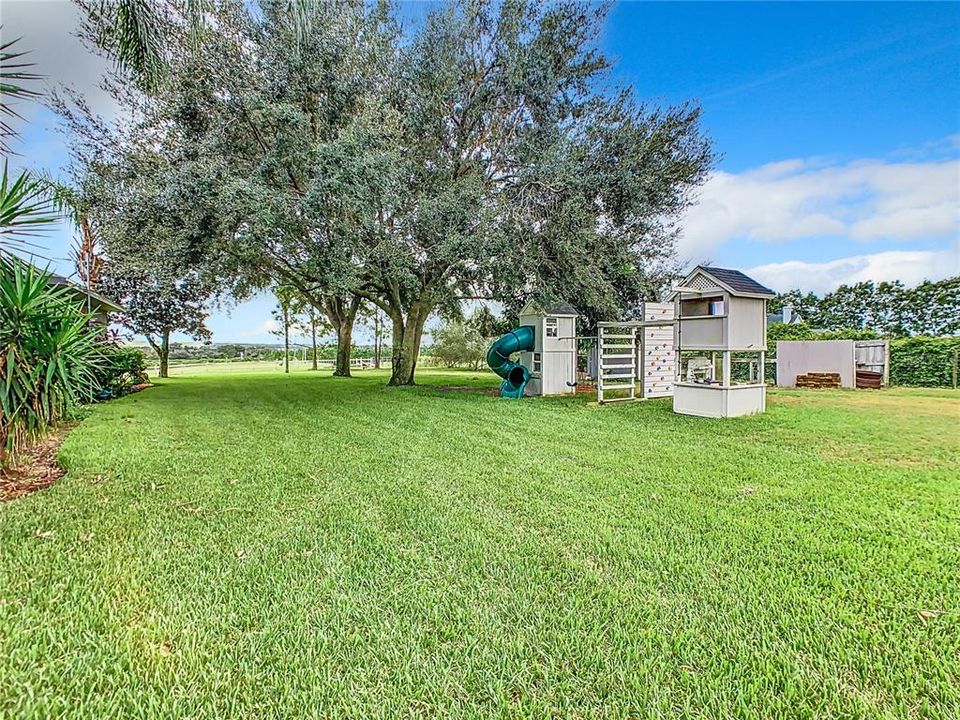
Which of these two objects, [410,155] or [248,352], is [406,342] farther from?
[248,352]

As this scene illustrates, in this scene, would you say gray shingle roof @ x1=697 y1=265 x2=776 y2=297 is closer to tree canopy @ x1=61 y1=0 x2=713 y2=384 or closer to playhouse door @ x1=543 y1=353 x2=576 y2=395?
tree canopy @ x1=61 y1=0 x2=713 y2=384

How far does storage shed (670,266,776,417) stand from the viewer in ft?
27.5

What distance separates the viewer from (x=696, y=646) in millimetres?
2008

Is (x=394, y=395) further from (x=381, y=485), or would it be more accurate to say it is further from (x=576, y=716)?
(x=576, y=716)

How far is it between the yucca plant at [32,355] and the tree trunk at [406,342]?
9783mm

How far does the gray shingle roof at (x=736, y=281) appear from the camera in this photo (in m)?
8.39

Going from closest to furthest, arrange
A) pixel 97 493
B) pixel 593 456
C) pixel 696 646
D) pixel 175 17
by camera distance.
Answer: pixel 696 646 → pixel 97 493 → pixel 593 456 → pixel 175 17

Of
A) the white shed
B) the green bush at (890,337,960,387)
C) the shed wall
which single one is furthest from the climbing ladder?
the green bush at (890,337,960,387)

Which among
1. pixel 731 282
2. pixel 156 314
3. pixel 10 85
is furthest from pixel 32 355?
pixel 156 314

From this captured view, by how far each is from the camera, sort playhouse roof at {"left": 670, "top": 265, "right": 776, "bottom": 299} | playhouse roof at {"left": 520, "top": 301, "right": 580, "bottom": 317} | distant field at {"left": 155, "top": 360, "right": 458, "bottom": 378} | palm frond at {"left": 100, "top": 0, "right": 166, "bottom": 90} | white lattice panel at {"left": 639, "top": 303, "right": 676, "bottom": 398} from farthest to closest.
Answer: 1. distant field at {"left": 155, "top": 360, "right": 458, "bottom": 378}
2. white lattice panel at {"left": 639, "top": 303, "right": 676, "bottom": 398}
3. playhouse roof at {"left": 520, "top": 301, "right": 580, "bottom": 317}
4. playhouse roof at {"left": 670, "top": 265, "right": 776, "bottom": 299}
5. palm frond at {"left": 100, "top": 0, "right": 166, "bottom": 90}

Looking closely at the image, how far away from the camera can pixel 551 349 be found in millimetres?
12211

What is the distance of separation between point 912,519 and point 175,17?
9.16m

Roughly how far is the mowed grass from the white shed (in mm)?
6781

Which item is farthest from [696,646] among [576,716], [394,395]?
[394,395]
